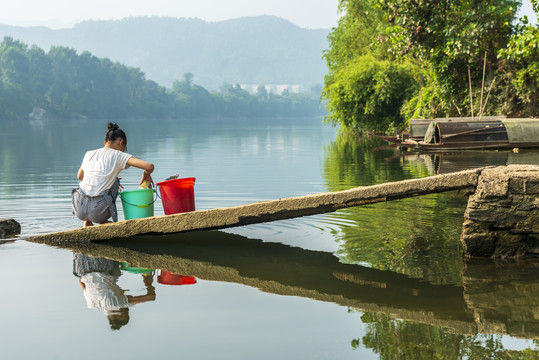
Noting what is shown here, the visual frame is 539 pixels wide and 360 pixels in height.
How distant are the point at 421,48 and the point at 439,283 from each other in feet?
66.2

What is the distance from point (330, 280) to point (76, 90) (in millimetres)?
135239

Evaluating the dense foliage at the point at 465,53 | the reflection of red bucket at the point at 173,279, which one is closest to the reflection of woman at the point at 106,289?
the reflection of red bucket at the point at 173,279

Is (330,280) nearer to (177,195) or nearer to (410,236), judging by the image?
(410,236)

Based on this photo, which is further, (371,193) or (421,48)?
(421,48)

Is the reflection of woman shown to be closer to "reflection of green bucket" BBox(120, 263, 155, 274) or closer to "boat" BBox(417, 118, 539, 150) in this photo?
"reflection of green bucket" BBox(120, 263, 155, 274)

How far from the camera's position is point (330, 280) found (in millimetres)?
6656

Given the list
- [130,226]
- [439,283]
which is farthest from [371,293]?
[130,226]

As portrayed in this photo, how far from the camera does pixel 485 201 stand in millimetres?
7262

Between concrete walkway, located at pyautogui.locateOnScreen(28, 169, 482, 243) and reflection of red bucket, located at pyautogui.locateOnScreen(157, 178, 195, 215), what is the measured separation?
508 mm

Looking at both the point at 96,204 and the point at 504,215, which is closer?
the point at 504,215

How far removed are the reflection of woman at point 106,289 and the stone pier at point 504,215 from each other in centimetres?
351

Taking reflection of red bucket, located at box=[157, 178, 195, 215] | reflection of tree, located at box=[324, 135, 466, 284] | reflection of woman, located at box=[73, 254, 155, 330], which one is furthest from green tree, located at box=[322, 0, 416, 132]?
reflection of woman, located at box=[73, 254, 155, 330]

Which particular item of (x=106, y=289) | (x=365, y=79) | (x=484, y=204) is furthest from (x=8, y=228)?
(x=365, y=79)

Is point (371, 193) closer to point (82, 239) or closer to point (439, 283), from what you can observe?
point (439, 283)
